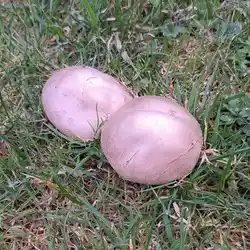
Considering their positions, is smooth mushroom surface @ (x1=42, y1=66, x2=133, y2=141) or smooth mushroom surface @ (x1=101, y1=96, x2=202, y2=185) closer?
smooth mushroom surface @ (x1=101, y1=96, x2=202, y2=185)

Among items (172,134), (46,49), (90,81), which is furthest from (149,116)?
(46,49)

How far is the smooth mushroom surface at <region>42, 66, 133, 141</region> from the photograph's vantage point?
5.98ft

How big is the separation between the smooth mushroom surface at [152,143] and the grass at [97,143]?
0.08 metres

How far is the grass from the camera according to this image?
1.75 meters

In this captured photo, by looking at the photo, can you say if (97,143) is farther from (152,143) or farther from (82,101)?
(152,143)

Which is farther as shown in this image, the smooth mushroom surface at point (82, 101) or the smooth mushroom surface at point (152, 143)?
the smooth mushroom surface at point (82, 101)

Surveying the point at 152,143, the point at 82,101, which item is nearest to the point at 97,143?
the point at 82,101

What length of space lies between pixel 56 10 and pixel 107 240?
1.06 m

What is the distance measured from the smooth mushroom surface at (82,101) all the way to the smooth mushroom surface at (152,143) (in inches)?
2.7

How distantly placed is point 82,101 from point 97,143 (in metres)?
0.16

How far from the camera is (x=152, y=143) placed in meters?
1.68

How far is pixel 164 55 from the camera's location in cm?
217

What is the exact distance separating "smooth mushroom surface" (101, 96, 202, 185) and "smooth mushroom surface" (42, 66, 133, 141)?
0.22ft

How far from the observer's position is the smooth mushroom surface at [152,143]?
1688 mm
